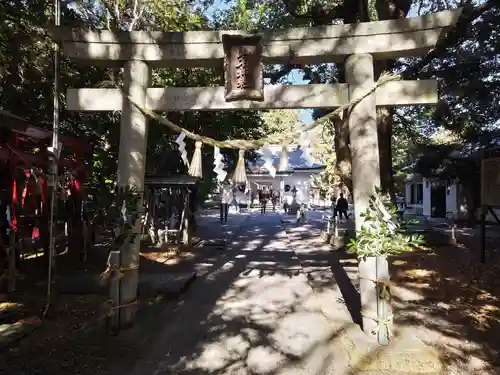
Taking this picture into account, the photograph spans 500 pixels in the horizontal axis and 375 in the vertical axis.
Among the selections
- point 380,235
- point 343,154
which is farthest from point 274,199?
point 380,235

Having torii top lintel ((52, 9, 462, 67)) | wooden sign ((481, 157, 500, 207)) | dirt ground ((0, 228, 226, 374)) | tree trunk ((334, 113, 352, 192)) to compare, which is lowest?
dirt ground ((0, 228, 226, 374))

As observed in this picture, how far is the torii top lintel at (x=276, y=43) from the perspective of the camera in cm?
524

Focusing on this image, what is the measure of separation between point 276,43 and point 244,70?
556mm

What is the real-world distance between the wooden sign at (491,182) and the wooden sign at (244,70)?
6.38 meters

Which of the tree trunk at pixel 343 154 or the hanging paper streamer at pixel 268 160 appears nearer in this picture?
the hanging paper streamer at pixel 268 160

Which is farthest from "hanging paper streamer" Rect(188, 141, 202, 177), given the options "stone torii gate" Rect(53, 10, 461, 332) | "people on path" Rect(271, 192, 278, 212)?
"people on path" Rect(271, 192, 278, 212)

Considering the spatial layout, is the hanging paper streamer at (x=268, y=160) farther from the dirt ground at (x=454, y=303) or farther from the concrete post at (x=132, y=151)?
the dirt ground at (x=454, y=303)

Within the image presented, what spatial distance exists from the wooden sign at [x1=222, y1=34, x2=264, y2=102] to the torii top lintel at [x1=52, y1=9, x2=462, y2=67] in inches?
5.5

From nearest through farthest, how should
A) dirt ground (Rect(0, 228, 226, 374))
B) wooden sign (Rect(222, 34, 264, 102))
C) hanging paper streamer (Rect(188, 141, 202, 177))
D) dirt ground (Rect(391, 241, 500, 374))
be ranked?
dirt ground (Rect(0, 228, 226, 374)) → dirt ground (Rect(391, 241, 500, 374)) → wooden sign (Rect(222, 34, 264, 102)) → hanging paper streamer (Rect(188, 141, 202, 177))

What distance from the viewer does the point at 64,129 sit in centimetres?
1191

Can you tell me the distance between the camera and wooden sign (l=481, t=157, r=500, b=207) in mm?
9047

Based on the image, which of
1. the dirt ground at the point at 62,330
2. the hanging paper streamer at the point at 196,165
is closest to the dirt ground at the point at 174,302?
the dirt ground at the point at 62,330

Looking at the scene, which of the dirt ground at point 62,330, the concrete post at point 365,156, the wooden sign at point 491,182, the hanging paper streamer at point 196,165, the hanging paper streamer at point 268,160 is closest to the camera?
the dirt ground at point 62,330

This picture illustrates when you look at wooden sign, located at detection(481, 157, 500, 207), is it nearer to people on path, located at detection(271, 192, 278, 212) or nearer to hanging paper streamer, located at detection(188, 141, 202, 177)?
hanging paper streamer, located at detection(188, 141, 202, 177)
